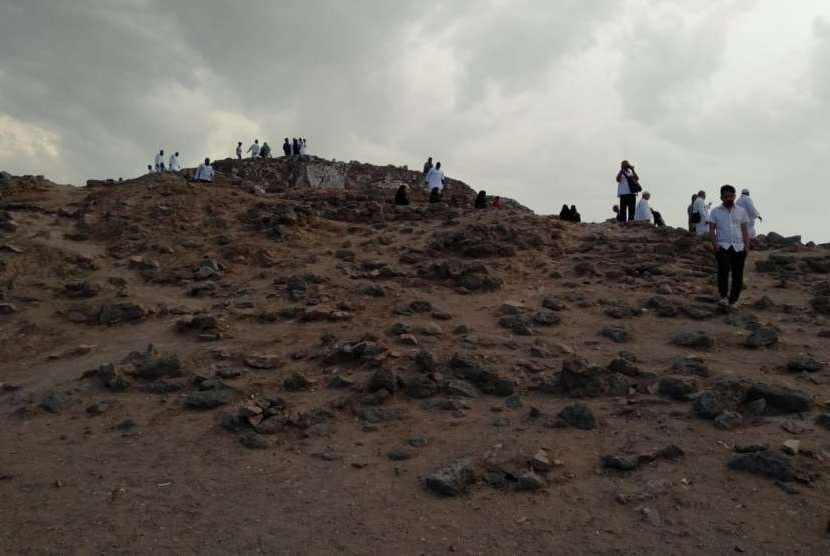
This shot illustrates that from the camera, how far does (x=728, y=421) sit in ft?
15.3

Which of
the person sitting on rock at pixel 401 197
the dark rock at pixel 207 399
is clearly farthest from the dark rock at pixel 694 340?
the person sitting on rock at pixel 401 197

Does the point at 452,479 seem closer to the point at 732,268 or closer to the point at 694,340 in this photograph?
the point at 694,340

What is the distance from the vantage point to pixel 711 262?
10.0 m

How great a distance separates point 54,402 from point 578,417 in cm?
492

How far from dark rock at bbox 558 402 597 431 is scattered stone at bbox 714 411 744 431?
0.89 m

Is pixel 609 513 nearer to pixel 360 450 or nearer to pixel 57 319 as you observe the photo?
pixel 360 450

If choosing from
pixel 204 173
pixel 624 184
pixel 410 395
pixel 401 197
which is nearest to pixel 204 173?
pixel 204 173

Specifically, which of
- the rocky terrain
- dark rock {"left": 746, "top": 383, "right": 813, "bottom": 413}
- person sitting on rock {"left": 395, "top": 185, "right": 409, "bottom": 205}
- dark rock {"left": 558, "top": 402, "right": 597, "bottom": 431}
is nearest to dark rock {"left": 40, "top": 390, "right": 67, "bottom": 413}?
the rocky terrain

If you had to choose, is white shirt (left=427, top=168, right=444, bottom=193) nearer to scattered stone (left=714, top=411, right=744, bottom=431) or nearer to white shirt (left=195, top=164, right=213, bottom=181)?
white shirt (left=195, top=164, right=213, bottom=181)

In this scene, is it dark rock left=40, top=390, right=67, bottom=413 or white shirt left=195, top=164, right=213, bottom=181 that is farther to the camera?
white shirt left=195, top=164, right=213, bottom=181

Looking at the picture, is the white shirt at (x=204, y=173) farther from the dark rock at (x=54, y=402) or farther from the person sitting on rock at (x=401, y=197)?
the dark rock at (x=54, y=402)

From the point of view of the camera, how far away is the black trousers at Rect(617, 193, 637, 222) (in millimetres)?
13867

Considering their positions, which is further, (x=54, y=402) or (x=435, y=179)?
(x=435, y=179)


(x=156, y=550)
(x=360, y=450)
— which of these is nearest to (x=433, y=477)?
(x=360, y=450)
